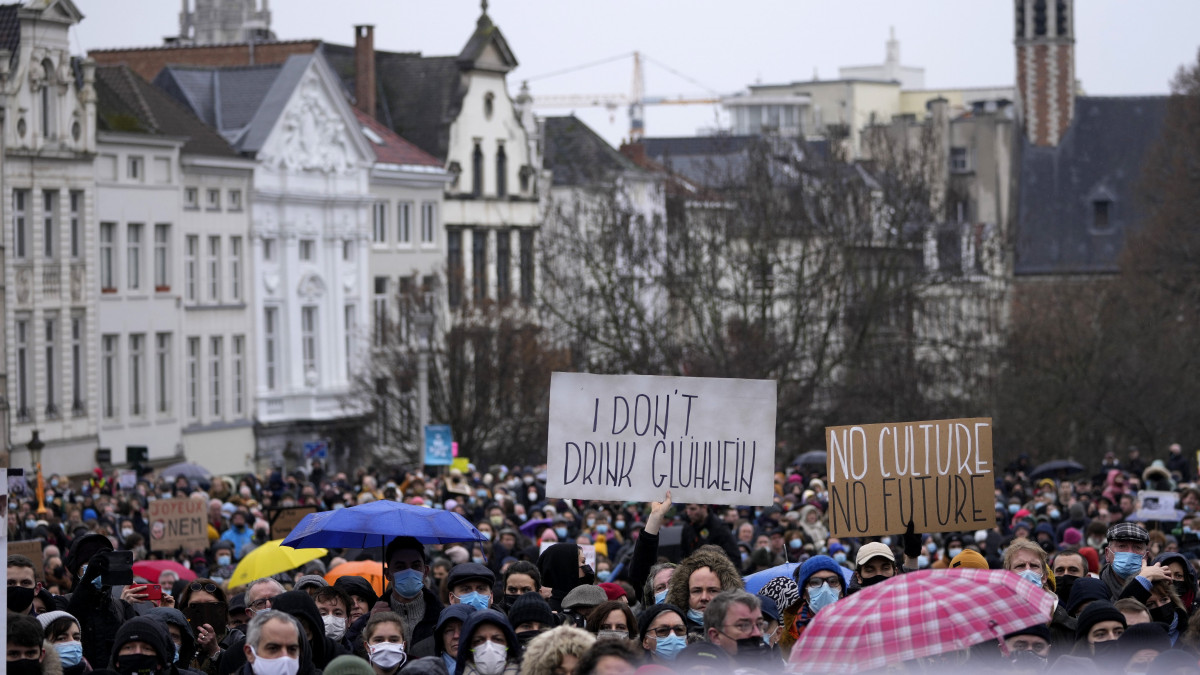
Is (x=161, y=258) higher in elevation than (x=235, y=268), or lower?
higher

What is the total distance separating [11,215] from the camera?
147ft

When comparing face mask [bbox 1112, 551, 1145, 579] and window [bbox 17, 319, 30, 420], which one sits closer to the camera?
face mask [bbox 1112, 551, 1145, 579]

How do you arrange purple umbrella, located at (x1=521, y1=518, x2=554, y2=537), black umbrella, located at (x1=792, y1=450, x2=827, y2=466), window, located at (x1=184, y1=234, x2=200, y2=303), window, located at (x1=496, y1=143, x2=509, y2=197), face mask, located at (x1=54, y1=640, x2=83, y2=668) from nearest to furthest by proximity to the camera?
face mask, located at (x1=54, y1=640, x2=83, y2=668) < purple umbrella, located at (x1=521, y1=518, x2=554, y2=537) < black umbrella, located at (x1=792, y1=450, x2=827, y2=466) < window, located at (x1=184, y1=234, x2=200, y2=303) < window, located at (x1=496, y1=143, x2=509, y2=197)

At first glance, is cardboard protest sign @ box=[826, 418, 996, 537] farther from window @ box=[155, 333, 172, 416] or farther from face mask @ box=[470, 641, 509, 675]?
window @ box=[155, 333, 172, 416]

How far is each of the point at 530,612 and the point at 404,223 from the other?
52.2 meters

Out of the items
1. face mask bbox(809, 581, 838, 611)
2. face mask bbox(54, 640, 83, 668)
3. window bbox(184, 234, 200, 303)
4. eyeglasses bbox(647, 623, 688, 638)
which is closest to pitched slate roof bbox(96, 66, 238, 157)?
window bbox(184, 234, 200, 303)

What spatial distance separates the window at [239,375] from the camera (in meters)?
54.5

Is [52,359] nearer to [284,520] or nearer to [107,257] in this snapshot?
[107,257]

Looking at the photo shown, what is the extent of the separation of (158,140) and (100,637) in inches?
1596

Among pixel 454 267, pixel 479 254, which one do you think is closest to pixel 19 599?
pixel 454 267

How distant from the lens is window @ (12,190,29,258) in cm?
4538

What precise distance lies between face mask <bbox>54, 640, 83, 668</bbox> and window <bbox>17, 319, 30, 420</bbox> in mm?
36704

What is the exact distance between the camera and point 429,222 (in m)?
62.9

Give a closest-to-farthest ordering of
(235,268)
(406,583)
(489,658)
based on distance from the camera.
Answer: (489,658) → (406,583) → (235,268)
